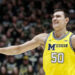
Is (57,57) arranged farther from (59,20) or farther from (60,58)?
(59,20)

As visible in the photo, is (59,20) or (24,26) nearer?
(59,20)

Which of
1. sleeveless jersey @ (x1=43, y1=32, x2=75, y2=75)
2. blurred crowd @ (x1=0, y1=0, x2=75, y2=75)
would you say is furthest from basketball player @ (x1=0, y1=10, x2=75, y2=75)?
blurred crowd @ (x1=0, y1=0, x2=75, y2=75)

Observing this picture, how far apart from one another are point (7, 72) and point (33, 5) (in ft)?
13.5

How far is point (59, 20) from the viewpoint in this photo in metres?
3.40

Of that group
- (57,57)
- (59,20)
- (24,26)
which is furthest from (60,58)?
(24,26)

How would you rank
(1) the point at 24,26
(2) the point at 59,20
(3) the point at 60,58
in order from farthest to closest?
(1) the point at 24,26 → (2) the point at 59,20 → (3) the point at 60,58

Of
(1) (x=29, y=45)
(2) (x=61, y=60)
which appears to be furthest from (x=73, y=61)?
(1) (x=29, y=45)

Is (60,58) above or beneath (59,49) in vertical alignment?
beneath

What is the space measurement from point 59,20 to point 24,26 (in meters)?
6.01

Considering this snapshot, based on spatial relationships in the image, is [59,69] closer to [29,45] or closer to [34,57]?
[29,45]

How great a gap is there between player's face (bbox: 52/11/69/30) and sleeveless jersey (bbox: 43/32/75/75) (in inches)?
8.4

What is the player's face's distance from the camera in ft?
11.1

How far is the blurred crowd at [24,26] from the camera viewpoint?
7777mm

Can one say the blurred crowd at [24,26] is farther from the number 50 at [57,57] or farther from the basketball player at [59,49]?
the number 50 at [57,57]
